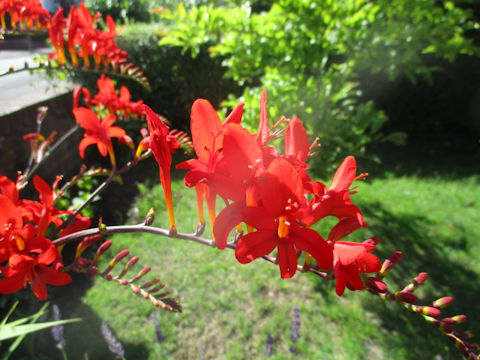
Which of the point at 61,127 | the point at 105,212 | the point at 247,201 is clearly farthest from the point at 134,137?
the point at 247,201

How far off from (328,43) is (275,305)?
8.02ft

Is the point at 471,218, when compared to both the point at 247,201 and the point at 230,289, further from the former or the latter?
the point at 247,201

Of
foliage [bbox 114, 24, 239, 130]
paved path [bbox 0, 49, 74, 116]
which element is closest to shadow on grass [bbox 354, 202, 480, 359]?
paved path [bbox 0, 49, 74, 116]

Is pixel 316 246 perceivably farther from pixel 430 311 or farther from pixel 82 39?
pixel 82 39

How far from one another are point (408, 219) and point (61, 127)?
4955mm

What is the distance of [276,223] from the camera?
2.37ft

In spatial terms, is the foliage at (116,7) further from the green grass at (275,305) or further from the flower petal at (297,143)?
the flower petal at (297,143)

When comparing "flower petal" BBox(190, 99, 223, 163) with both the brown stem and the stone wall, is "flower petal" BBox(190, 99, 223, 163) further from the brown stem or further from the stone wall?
the stone wall

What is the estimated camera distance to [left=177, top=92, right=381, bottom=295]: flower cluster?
2.20 feet

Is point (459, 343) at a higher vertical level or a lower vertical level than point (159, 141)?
lower

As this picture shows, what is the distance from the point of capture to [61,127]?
4.83 metres

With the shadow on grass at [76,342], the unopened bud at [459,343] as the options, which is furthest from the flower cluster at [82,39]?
the shadow on grass at [76,342]

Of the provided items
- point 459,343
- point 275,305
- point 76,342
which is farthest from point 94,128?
point 275,305

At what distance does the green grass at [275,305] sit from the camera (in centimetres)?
280
